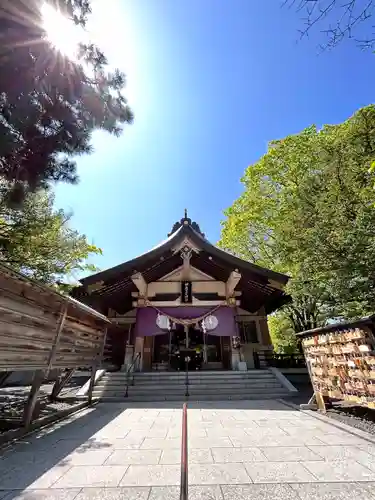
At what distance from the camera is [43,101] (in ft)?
14.9

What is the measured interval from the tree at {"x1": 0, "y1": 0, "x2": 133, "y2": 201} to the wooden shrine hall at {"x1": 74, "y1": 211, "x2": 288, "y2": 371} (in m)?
5.18

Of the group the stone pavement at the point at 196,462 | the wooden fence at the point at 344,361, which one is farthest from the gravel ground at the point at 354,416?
the stone pavement at the point at 196,462

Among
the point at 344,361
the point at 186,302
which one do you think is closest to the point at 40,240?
the point at 186,302

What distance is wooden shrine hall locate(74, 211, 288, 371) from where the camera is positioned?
10031 millimetres

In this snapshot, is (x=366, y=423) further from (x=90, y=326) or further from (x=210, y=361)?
(x=210, y=361)

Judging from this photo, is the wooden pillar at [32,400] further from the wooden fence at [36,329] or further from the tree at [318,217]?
the tree at [318,217]

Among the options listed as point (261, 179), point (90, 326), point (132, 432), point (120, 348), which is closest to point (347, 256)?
point (132, 432)

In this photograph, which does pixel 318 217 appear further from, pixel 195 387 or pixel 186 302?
pixel 195 387

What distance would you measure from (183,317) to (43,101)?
8.37m

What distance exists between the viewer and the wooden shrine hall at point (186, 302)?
10.0 meters

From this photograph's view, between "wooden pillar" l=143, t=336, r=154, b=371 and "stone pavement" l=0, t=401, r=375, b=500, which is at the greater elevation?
"wooden pillar" l=143, t=336, r=154, b=371

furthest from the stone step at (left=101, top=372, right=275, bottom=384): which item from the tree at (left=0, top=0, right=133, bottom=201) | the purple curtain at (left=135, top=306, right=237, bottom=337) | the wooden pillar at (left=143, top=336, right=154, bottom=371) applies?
the tree at (left=0, top=0, right=133, bottom=201)

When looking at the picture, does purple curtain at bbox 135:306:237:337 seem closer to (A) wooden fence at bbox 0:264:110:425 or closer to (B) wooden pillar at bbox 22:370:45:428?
(A) wooden fence at bbox 0:264:110:425

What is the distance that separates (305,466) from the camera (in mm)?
2594
